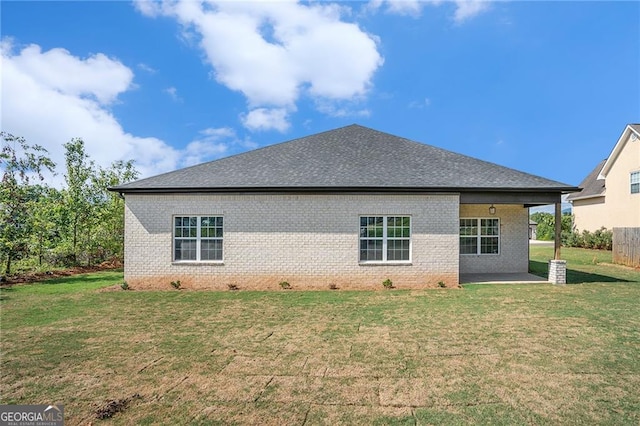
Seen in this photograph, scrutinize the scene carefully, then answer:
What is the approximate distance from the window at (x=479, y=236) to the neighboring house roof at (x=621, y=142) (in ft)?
56.9

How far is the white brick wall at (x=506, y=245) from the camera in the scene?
50.5ft

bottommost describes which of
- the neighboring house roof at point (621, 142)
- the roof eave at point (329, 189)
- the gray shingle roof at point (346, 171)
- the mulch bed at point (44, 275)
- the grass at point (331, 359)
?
the mulch bed at point (44, 275)

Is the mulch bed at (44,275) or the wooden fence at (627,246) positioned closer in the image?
the mulch bed at (44,275)

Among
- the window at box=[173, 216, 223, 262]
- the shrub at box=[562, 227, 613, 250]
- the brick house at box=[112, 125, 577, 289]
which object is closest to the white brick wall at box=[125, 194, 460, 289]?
the brick house at box=[112, 125, 577, 289]

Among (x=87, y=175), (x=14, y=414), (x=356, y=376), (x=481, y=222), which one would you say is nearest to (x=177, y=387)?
(x=14, y=414)

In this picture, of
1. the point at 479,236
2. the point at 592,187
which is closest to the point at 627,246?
the point at 479,236

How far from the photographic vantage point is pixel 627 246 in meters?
18.2

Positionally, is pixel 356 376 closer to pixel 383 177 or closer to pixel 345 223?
pixel 345 223

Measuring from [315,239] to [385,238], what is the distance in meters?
2.52

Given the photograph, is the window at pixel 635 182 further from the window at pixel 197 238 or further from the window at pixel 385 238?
the window at pixel 197 238

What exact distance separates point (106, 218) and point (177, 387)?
17.8m

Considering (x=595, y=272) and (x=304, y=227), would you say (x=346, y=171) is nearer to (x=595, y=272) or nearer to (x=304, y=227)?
(x=304, y=227)

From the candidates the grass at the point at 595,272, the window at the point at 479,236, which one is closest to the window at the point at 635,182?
the grass at the point at 595,272

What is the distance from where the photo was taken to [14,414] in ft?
14.1
